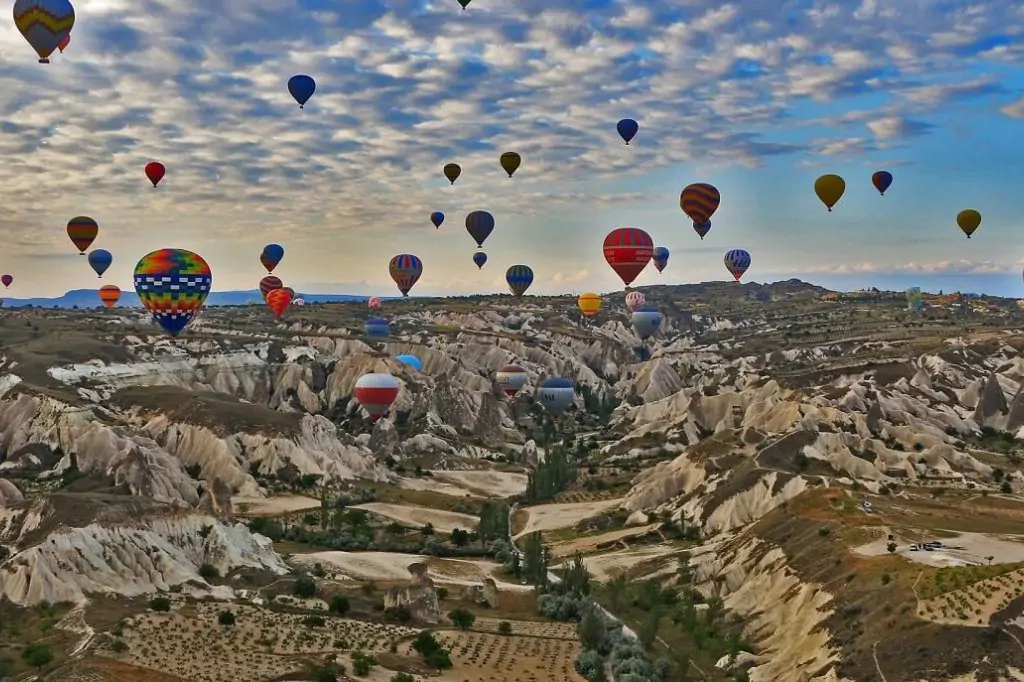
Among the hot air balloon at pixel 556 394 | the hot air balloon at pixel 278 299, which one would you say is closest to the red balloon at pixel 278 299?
the hot air balloon at pixel 278 299

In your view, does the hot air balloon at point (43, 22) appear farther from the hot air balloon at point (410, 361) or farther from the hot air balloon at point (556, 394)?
the hot air balloon at point (556, 394)

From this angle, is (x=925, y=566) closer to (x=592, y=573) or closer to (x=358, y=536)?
(x=592, y=573)

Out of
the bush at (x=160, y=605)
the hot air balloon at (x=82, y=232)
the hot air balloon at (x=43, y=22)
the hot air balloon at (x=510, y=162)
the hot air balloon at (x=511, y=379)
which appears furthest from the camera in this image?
the hot air balloon at (x=511, y=379)

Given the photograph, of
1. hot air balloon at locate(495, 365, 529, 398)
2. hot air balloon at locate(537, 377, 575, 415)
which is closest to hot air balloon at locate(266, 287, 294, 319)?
hot air balloon at locate(495, 365, 529, 398)

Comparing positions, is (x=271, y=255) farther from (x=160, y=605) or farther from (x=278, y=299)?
(x=160, y=605)

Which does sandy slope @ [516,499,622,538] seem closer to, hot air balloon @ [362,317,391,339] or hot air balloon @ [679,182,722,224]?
hot air balloon @ [679,182,722,224]

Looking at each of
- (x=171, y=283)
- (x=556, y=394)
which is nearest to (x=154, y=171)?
(x=171, y=283)

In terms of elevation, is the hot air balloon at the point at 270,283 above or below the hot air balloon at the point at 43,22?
below
